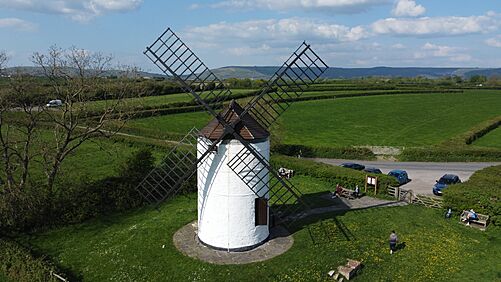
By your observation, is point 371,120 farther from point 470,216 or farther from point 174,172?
point 174,172

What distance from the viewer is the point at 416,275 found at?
1842cm

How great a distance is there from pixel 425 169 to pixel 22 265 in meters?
35.6

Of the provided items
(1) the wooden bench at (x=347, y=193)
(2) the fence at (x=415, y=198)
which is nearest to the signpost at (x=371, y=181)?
(2) the fence at (x=415, y=198)

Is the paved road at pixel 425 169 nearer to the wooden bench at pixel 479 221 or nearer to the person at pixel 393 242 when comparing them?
the wooden bench at pixel 479 221

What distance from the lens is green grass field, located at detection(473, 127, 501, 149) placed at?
5150 cm

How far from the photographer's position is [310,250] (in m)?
20.4

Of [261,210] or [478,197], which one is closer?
[261,210]

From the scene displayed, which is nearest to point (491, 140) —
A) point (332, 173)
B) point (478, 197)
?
point (332, 173)

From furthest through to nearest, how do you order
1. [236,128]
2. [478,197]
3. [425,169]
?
[425,169]
[478,197]
[236,128]

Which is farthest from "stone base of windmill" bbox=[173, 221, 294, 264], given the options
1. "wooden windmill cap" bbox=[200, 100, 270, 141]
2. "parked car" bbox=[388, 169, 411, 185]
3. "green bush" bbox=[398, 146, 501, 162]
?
"green bush" bbox=[398, 146, 501, 162]

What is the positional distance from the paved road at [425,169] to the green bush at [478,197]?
555 cm

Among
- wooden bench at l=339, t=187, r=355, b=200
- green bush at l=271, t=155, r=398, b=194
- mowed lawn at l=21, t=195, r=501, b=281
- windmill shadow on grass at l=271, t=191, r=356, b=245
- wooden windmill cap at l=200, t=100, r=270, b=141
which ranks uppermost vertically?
wooden windmill cap at l=200, t=100, r=270, b=141

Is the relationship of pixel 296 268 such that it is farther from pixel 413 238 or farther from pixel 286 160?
pixel 286 160

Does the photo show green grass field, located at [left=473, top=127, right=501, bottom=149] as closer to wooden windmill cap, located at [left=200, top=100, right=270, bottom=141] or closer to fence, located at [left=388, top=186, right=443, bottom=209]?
fence, located at [left=388, top=186, right=443, bottom=209]
